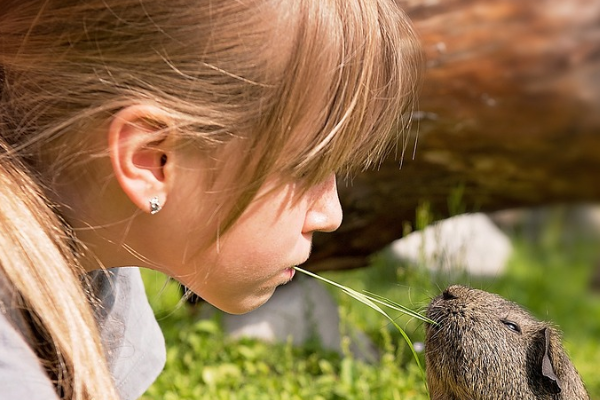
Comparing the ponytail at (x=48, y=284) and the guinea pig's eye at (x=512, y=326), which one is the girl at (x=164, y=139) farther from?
the guinea pig's eye at (x=512, y=326)

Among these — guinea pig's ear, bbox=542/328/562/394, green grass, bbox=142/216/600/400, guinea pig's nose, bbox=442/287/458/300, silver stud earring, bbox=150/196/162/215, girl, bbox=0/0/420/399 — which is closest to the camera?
girl, bbox=0/0/420/399

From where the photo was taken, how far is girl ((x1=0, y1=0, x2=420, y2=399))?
1.61m

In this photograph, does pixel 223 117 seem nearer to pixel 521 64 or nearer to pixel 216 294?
pixel 216 294

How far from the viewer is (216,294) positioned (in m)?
2.00

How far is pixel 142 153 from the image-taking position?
5.54 ft

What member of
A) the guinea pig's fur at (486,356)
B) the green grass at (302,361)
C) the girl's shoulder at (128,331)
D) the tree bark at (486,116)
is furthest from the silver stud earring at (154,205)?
the tree bark at (486,116)

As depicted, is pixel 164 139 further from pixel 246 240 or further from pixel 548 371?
pixel 548 371

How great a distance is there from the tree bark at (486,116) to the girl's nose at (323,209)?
4.62 feet

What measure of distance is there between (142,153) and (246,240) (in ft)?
1.08

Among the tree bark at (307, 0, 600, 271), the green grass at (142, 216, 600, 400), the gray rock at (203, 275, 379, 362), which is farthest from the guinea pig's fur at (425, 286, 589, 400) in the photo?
the gray rock at (203, 275, 379, 362)

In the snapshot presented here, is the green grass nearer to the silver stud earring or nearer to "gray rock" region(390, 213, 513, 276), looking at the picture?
"gray rock" region(390, 213, 513, 276)

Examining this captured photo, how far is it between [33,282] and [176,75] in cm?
53

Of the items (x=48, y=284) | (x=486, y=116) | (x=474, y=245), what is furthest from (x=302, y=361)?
(x=474, y=245)

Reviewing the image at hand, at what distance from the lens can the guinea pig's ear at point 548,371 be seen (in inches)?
90.5
